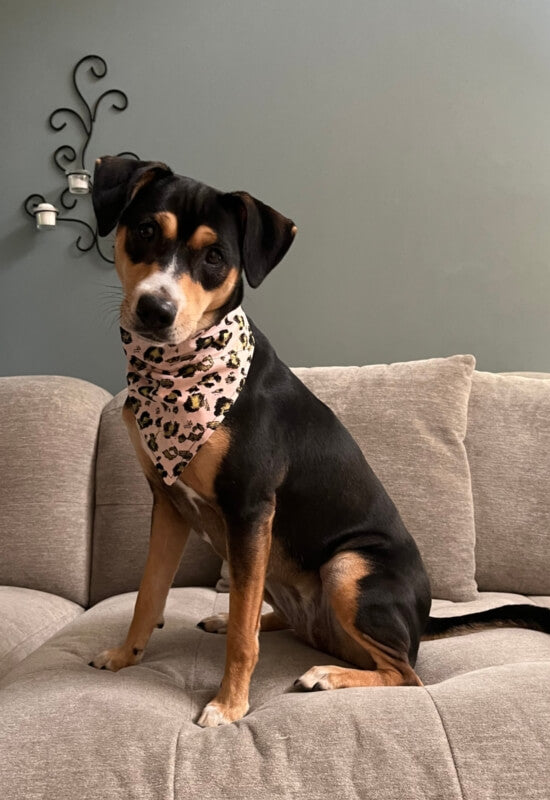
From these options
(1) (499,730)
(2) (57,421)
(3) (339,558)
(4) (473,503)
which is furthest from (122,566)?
(1) (499,730)

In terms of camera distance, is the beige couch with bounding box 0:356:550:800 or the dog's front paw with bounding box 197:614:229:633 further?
the dog's front paw with bounding box 197:614:229:633

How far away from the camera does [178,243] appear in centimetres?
145

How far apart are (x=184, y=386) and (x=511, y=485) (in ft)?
4.24

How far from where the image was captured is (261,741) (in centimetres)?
114

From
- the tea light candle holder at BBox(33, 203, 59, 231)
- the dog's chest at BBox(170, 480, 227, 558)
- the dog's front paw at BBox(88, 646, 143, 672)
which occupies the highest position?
the tea light candle holder at BBox(33, 203, 59, 231)

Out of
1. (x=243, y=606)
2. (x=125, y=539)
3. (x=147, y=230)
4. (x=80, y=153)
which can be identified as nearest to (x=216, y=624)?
(x=243, y=606)

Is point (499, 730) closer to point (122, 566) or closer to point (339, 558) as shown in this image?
point (339, 558)

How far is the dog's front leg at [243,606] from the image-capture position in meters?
1.40

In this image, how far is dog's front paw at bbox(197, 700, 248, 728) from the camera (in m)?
1.33

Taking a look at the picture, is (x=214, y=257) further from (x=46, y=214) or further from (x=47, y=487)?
(x=46, y=214)

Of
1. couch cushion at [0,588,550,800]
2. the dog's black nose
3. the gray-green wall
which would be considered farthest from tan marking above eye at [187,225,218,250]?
the gray-green wall

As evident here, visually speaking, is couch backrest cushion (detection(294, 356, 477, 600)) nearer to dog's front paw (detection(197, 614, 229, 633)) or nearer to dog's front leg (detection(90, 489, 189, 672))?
dog's front paw (detection(197, 614, 229, 633))

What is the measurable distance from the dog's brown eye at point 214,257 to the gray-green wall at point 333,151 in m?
1.59

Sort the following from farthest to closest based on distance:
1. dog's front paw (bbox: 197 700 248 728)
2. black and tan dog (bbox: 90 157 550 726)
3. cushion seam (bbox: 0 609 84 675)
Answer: cushion seam (bbox: 0 609 84 675)
black and tan dog (bbox: 90 157 550 726)
dog's front paw (bbox: 197 700 248 728)
